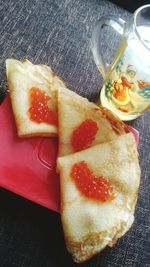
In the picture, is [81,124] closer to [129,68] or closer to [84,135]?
[84,135]

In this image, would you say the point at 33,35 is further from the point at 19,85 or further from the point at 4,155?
the point at 4,155

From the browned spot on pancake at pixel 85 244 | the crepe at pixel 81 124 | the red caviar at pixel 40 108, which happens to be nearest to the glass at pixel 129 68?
the crepe at pixel 81 124

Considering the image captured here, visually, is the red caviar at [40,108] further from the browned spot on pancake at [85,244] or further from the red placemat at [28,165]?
the browned spot on pancake at [85,244]

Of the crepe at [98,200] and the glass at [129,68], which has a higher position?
the glass at [129,68]

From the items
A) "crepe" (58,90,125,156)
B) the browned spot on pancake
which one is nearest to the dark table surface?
the browned spot on pancake

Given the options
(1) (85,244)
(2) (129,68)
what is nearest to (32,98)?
(2) (129,68)
